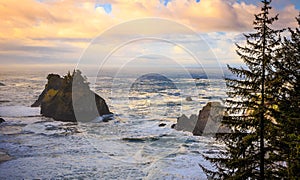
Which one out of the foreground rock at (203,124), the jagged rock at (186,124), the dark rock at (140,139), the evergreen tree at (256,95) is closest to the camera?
the evergreen tree at (256,95)

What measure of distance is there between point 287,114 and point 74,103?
4245 centimetres

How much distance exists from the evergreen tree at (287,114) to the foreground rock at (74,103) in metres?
39.1

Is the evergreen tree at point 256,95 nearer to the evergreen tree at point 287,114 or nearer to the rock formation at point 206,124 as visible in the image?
the evergreen tree at point 287,114

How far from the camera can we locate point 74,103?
47.7 meters

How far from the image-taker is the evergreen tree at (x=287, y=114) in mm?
8641

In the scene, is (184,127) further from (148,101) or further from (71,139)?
(148,101)

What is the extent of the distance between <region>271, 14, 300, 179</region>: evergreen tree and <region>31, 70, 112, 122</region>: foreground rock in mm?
39136

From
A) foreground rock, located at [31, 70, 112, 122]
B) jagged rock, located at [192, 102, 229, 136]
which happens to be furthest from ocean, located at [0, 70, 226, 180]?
foreground rock, located at [31, 70, 112, 122]

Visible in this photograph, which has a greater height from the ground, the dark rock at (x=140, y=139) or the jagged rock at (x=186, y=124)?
the jagged rock at (x=186, y=124)

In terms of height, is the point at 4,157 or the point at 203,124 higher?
the point at 203,124

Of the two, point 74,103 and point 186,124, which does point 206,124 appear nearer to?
point 186,124

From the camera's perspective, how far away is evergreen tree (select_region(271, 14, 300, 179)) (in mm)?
8641

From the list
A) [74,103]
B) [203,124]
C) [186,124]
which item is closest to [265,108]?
[203,124]

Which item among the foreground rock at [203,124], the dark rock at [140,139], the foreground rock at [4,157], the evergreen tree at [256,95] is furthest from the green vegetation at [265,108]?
the foreground rock at [203,124]
